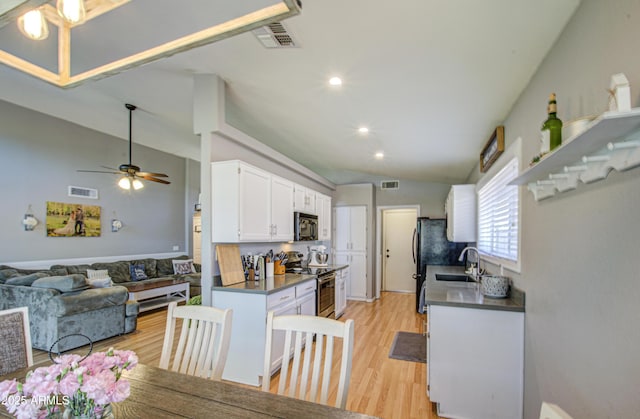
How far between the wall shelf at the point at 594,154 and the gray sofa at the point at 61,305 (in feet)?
15.7

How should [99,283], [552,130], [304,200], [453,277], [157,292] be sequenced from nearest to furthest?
1. [552,130]
2. [453,277]
3. [99,283]
4. [304,200]
5. [157,292]

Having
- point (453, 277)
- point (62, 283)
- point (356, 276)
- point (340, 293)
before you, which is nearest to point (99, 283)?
point (62, 283)

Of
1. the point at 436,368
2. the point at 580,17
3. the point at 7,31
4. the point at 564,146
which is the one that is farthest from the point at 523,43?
the point at 7,31

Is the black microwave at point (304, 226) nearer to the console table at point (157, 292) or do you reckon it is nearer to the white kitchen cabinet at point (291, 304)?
the white kitchen cabinet at point (291, 304)

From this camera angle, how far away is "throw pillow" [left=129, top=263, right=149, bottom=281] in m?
6.08

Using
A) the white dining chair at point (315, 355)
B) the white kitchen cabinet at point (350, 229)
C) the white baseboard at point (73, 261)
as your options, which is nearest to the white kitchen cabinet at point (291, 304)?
the white dining chair at point (315, 355)

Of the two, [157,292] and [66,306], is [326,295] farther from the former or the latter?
[157,292]

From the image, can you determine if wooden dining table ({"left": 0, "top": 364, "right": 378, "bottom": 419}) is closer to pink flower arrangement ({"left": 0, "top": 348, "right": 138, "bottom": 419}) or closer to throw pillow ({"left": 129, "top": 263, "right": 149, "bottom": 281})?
pink flower arrangement ({"left": 0, "top": 348, "right": 138, "bottom": 419})

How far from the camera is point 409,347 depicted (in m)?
3.81

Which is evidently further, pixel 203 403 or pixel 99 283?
pixel 99 283

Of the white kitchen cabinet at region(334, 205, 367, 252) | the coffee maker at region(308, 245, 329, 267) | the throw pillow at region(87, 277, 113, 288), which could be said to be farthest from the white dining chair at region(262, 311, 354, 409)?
the white kitchen cabinet at region(334, 205, 367, 252)

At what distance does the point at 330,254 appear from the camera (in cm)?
684

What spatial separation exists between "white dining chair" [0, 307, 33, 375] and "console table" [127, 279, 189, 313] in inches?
138

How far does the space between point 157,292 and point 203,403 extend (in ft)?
17.1
